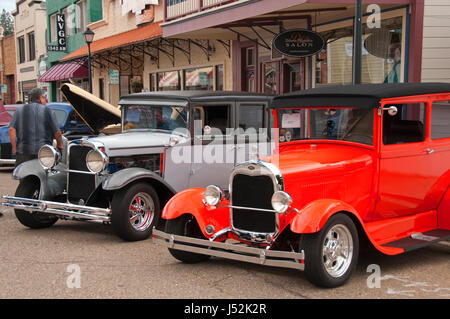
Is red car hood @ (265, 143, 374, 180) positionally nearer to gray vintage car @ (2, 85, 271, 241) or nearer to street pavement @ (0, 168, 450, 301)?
street pavement @ (0, 168, 450, 301)

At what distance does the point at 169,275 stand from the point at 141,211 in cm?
157

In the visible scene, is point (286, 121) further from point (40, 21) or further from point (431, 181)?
point (40, 21)

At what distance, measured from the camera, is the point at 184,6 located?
13469 millimetres

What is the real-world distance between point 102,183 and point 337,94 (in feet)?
9.33

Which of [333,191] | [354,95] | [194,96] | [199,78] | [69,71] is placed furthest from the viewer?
[69,71]

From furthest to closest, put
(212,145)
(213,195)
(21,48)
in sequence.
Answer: (21,48)
(212,145)
(213,195)

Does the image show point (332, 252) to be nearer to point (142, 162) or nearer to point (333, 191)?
point (333, 191)

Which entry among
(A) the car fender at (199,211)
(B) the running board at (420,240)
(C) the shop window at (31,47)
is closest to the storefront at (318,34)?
(B) the running board at (420,240)

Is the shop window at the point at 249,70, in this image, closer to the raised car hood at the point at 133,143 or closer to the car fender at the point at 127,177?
the raised car hood at the point at 133,143

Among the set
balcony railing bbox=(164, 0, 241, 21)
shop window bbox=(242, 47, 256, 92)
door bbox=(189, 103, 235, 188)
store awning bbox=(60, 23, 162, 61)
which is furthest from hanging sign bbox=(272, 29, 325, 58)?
store awning bbox=(60, 23, 162, 61)

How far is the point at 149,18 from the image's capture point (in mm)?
18625

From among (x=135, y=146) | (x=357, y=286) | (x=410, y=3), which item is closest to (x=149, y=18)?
(x=410, y=3)

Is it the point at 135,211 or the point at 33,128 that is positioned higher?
the point at 33,128

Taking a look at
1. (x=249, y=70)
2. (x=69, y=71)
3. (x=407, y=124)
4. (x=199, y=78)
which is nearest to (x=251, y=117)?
(x=407, y=124)
